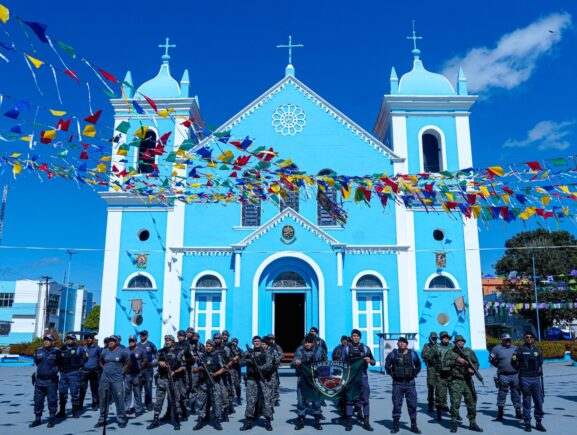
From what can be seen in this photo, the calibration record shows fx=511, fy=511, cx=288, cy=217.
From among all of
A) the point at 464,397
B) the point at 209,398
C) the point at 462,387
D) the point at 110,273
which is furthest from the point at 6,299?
the point at 464,397

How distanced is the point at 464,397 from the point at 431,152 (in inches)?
600

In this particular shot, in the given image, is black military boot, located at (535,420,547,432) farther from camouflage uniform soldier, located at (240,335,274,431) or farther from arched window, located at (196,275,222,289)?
arched window, located at (196,275,222,289)

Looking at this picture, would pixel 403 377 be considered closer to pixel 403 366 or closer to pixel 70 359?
pixel 403 366

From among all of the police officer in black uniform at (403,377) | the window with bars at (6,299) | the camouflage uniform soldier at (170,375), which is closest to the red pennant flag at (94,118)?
the camouflage uniform soldier at (170,375)

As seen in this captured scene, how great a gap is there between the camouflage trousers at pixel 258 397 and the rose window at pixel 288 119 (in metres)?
13.9

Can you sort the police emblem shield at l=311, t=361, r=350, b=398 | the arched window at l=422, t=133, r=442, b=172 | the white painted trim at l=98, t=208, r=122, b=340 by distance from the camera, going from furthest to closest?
the arched window at l=422, t=133, r=442, b=172 → the white painted trim at l=98, t=208, r=122, b=340 → the police emblem shield at l=311, t=361, r=350, b=398

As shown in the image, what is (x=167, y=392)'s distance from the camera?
10375 mm

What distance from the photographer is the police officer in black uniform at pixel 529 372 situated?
385 inches

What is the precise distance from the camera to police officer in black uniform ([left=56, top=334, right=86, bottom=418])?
10.9m

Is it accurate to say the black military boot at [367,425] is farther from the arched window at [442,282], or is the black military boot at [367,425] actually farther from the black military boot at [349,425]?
the arched window at [442,282]

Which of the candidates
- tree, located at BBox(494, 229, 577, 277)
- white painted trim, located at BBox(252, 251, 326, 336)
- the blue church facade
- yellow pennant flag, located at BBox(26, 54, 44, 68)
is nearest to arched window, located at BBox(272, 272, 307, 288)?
the blue church facade

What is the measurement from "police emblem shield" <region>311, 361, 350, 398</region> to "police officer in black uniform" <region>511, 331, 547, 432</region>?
11.2ft

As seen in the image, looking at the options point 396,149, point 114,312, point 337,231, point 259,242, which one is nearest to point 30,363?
point 114,312

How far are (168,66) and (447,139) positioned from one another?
13306 mm
